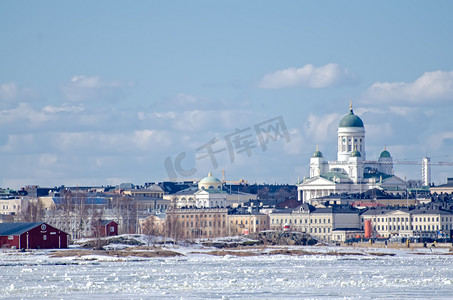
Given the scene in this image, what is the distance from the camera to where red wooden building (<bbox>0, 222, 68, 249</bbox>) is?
108 meters

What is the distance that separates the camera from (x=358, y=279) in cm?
6756

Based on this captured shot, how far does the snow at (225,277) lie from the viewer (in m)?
60.1

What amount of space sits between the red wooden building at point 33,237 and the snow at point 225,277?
12304 millimetres

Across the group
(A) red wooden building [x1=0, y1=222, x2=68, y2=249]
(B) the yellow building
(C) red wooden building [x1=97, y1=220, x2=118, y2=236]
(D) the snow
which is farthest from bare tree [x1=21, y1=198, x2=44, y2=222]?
(D) the snow

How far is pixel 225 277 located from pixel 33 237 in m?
41.6

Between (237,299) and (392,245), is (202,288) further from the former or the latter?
(392,245)

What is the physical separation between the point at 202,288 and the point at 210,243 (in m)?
57.7

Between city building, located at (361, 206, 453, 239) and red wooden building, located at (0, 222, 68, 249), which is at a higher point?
city building, located at (361, 206, 453, 239)

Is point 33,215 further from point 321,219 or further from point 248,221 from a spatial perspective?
point 248,221

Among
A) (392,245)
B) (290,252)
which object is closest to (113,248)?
(290,252)

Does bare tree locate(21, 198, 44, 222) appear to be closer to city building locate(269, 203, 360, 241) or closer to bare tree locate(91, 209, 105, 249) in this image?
bare tree locate(91, 209, 105, 249)

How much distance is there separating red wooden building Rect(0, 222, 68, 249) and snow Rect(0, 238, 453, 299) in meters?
12.3

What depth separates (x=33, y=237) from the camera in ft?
357

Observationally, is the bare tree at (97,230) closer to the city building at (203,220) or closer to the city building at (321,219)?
the city building at (203,220)
